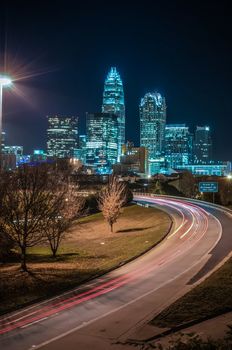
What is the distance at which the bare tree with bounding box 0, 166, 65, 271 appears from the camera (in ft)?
94.9

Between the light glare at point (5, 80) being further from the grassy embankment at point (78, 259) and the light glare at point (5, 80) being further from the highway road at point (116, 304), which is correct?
the highway road at point (116, 304)

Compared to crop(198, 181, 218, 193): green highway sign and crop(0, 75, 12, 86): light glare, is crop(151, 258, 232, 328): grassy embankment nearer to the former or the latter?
crop(0, 75, 12, 86): light glare

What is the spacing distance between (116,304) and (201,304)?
13.8 feet

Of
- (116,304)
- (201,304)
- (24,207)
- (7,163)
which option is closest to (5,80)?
(24,207)

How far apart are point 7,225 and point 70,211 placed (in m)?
10.5

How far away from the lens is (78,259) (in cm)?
3484

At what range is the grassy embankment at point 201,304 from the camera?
55.3ft

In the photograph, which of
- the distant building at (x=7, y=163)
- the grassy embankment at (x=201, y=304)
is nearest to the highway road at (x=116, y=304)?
the grassy embankment at (x=201, y=304)

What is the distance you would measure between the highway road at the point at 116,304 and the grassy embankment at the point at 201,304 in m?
0.76

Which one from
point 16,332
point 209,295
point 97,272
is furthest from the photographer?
point 97,272

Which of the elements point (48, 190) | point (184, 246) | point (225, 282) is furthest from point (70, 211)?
point (225, 282)

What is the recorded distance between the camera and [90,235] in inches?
2144

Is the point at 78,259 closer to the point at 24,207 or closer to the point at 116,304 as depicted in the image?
the point at 24,207

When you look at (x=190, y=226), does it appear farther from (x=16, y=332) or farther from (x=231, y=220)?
(x=16, y=332)
